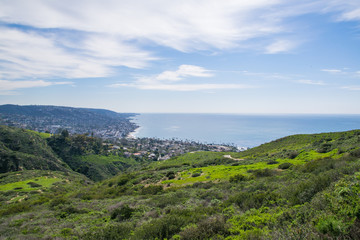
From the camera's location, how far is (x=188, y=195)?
11188mm

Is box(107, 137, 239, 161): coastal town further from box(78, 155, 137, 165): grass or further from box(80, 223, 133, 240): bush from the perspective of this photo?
box(80, 223, 133, 240): bush

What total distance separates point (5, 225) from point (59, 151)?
84.0 metres

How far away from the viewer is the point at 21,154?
54531mm

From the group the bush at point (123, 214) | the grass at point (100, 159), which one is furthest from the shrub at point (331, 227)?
the grass at point (100, 159)

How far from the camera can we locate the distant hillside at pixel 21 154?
165ft

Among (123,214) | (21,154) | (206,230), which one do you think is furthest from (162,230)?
(21,154)

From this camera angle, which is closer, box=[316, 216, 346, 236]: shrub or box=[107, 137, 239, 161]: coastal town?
box=[316, 216, 346, 236]: shrub

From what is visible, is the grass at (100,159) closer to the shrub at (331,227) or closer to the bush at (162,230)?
the bush at (162,230)

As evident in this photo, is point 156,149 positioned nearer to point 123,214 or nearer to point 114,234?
point 123,214

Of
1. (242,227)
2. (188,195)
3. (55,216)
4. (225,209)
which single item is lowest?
(55,216)

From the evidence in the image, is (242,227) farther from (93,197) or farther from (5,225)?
(93,197)

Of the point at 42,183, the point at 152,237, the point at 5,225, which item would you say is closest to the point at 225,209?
the point at 152,237

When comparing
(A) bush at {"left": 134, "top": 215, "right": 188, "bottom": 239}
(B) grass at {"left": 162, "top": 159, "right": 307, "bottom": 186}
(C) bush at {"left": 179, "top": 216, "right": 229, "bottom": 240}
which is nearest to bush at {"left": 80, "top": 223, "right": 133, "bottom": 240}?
(A) bush at {"left": 134, "top": 215, "right": 188, "bottom": 239}

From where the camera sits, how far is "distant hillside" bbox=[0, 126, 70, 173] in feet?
165
